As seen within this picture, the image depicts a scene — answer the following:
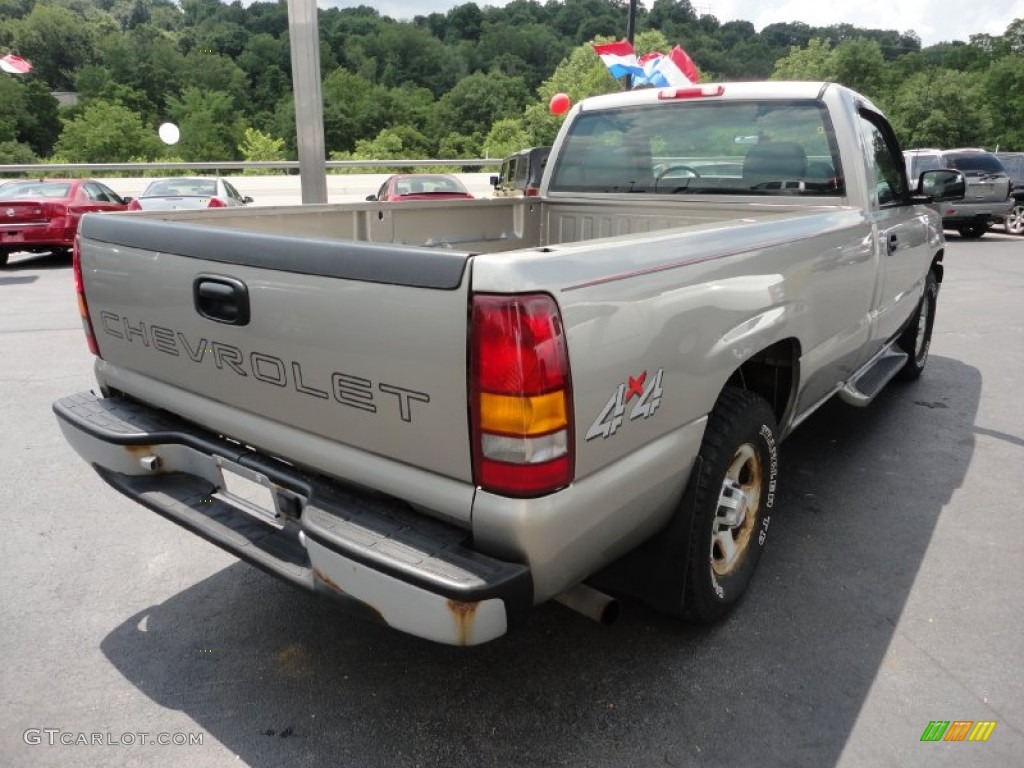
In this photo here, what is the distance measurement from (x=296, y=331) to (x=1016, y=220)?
19566mm

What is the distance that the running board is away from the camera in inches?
155

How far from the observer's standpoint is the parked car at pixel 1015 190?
54.9ft

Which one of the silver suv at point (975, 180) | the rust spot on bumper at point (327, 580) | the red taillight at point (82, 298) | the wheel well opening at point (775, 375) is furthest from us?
the silver suv at point (975, 180)

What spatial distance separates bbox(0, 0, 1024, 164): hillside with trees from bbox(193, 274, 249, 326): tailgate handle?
40744mm

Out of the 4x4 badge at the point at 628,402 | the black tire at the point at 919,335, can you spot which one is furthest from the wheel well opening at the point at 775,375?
the black tire at the point at 919,335

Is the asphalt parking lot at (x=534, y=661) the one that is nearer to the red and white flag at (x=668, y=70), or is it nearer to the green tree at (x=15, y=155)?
the red and white flag at (x=668, y=70)

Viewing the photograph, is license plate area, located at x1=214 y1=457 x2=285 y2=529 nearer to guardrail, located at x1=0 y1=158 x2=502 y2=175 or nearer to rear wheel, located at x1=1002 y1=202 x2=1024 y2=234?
rear wheel, located at x1=1002 y1=202 x2=1024 y2=234

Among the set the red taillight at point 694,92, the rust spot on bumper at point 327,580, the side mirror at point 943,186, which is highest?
the red taillight at point 694,92

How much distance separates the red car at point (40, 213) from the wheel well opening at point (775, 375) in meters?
11.4

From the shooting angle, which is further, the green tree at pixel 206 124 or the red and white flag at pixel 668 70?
the green tree at pixel 206 124

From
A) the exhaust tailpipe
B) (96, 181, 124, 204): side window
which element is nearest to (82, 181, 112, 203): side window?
(96, 181, 124, 204): side window

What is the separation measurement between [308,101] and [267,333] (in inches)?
215

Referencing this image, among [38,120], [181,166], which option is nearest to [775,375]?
[181,166]

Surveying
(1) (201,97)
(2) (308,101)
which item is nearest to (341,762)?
(2) (308,101)
